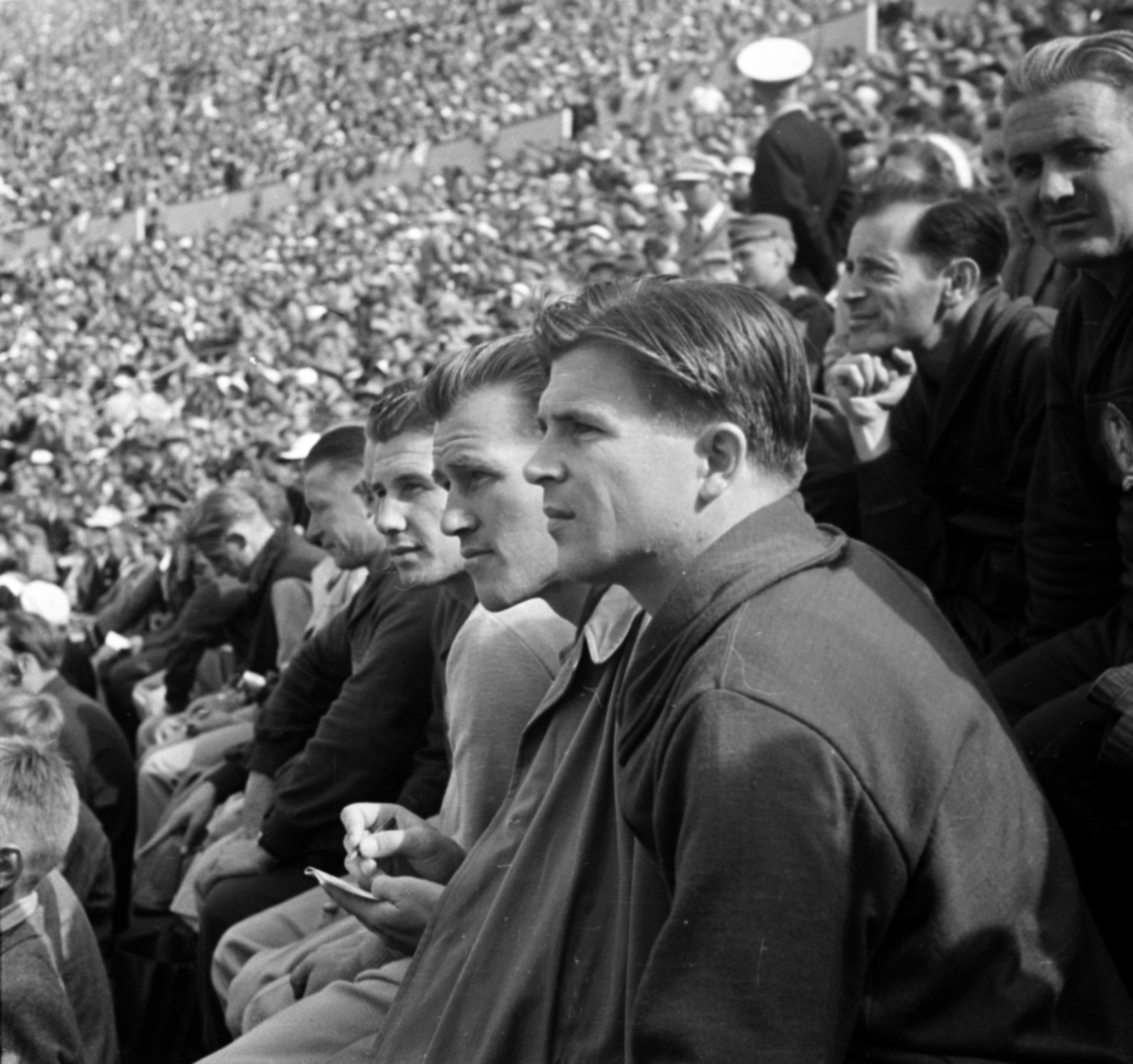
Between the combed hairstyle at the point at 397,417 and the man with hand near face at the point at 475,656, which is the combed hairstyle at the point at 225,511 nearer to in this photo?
the combed hairstyle at the point at 397,417

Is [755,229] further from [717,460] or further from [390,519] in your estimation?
[717,460]

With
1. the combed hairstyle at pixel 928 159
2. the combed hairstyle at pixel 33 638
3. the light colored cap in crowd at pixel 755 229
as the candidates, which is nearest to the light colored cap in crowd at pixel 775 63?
the light colored cap in crowd at pixel 755 229

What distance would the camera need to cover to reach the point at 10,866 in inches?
133

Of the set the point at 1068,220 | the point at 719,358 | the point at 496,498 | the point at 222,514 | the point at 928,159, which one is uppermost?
the point at 719,358

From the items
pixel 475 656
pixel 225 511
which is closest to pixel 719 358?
pixel 475 656

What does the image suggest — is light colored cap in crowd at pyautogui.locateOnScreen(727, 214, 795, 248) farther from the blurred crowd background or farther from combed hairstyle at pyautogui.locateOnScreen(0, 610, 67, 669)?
combed hairstyle at pyautogui.locateOnScreen(0, 610, 67, 669)

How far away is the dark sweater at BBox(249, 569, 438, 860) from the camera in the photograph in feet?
11.9

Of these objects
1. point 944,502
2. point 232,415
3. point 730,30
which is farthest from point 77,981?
point 730,30

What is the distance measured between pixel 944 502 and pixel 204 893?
6.45 ft

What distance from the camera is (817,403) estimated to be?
12.8 feet

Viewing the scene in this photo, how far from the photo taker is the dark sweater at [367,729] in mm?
3637

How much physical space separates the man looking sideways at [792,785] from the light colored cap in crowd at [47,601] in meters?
5.95

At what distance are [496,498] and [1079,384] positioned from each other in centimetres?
93

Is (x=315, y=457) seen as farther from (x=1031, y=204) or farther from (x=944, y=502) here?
(x=1031, y=204)
